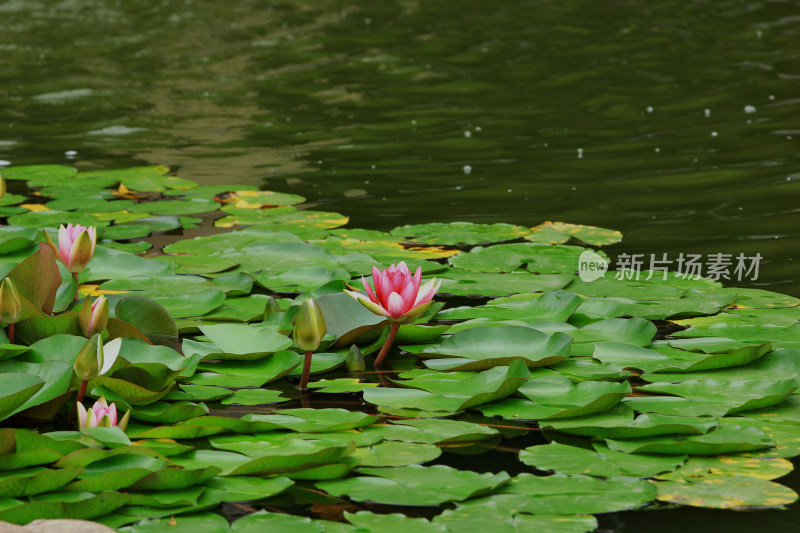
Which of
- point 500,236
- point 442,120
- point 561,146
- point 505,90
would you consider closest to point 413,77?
point 505,90

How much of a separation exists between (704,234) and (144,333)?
203cm

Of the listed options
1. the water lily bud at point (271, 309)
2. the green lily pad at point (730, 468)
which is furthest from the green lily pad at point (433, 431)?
the water lily bud at point (271, 309)

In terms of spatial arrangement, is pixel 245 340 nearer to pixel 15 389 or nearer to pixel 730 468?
pixel 15 389

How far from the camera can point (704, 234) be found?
3.31 meters

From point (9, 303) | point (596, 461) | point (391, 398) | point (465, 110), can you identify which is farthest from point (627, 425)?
point (465, 110)

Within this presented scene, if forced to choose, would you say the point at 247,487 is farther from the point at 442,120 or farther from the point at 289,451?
the point at 442,120

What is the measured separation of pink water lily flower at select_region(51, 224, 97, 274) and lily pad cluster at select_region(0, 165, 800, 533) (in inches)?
2.5

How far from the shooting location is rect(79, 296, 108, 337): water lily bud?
1860 mm

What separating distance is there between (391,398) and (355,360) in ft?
0.74

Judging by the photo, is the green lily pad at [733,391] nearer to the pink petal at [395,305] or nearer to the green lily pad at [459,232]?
the pink petal at [395,305]

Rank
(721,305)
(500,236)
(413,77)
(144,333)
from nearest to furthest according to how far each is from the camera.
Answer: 1. (144,333)
2. (721,305)
3. (500,236)
4. (413,77)

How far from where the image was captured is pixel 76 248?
218cm

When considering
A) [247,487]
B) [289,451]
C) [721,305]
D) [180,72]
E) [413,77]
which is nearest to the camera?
[247,487]

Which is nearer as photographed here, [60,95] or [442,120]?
[442,120]
